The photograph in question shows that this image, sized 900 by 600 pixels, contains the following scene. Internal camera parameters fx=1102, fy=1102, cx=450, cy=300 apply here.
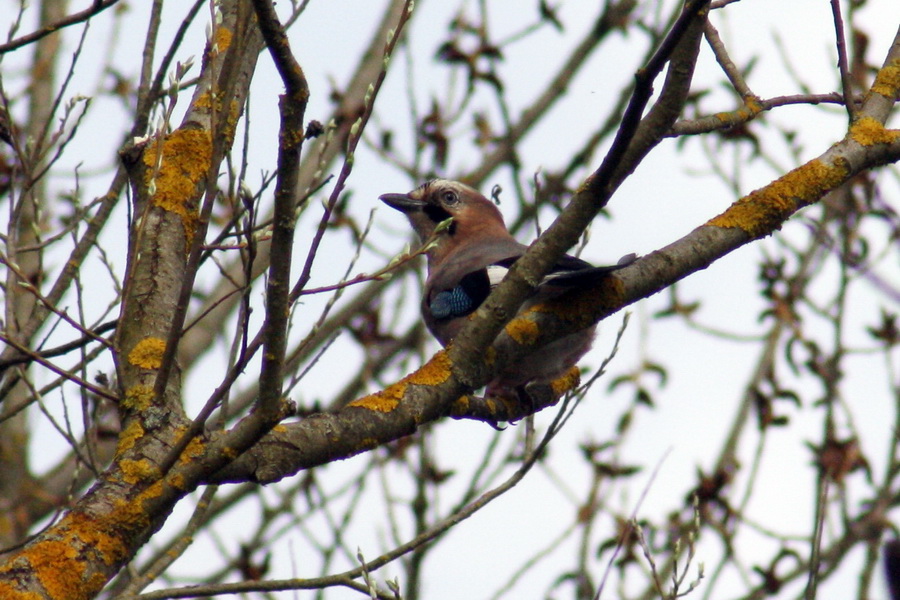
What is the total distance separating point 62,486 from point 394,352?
2.75 m

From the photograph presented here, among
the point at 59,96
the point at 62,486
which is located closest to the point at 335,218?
the point at 62,486

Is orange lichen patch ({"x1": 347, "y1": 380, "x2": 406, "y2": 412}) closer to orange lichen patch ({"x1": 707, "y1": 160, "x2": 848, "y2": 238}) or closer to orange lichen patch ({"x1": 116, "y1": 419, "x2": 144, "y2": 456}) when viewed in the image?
orange lichen patch ({"x1": 116, "y1": 419, "x2": 144, "y2": 456})

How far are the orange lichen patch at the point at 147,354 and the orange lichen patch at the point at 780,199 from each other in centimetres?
189

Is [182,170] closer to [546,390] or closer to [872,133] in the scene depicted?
[546,390]

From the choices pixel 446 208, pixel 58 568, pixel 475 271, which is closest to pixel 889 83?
pixel 475 271

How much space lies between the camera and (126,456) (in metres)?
3.03

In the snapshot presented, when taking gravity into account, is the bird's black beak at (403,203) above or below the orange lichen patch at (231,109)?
above

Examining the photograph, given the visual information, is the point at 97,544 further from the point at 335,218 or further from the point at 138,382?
the point at 335,218

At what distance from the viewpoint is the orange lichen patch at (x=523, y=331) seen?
3666 mm

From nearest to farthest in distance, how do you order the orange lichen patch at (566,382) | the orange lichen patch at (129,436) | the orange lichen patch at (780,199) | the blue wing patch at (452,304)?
the orange lichen patch at (129,436) < the orange lichen patch at (780,199) < the orange lichen patch at (566,382) < the blue wing patch at (452,304)

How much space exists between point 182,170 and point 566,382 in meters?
2.20

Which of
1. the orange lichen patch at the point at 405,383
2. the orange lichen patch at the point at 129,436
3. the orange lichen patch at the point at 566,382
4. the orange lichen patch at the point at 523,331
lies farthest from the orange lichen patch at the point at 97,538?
the orange lichen patch at the point at 566,382

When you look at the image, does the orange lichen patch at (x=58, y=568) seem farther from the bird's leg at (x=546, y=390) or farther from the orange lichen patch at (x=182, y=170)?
the bird's leg at (x=546, y=390)

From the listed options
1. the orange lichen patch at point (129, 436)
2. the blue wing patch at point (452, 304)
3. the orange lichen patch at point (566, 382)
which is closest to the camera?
the orange lichen patch at point (129, 436)
